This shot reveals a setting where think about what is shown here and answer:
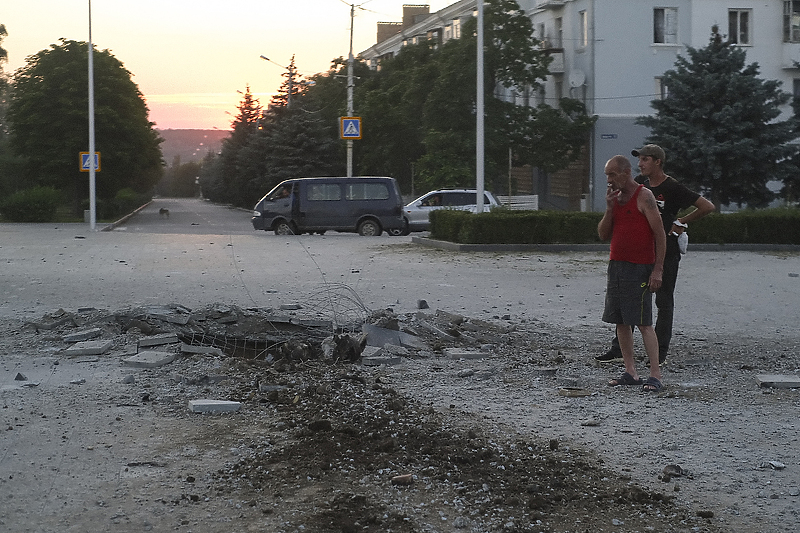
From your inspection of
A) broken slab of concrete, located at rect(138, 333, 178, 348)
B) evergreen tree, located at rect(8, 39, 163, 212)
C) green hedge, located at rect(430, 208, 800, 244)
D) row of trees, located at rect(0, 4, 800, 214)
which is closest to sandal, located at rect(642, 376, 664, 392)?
broken slab of concrete, located at rect(138, 333, 178, 348)

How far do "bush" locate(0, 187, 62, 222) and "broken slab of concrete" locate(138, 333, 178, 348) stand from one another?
131ft

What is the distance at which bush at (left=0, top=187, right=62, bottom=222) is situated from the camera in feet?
152

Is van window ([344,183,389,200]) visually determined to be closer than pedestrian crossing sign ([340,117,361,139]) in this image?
Yes

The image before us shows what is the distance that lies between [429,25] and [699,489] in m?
68.0

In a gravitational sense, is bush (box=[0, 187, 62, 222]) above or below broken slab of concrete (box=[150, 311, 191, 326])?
above

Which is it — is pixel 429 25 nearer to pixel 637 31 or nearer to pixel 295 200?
pixel 637 31

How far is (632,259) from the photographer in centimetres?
764

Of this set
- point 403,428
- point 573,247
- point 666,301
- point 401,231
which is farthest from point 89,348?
point 401,231

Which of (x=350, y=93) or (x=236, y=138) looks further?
(x=236, y=138)

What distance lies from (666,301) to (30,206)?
42581 mm

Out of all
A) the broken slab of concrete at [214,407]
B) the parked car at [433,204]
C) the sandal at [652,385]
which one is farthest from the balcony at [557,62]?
the broken slab of concrete at [214,407]

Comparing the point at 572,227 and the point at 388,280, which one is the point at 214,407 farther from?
the point at 572,227

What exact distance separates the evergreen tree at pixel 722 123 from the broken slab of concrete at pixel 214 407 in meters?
34.3

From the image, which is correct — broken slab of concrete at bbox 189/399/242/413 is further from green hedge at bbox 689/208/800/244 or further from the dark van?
the dark van
